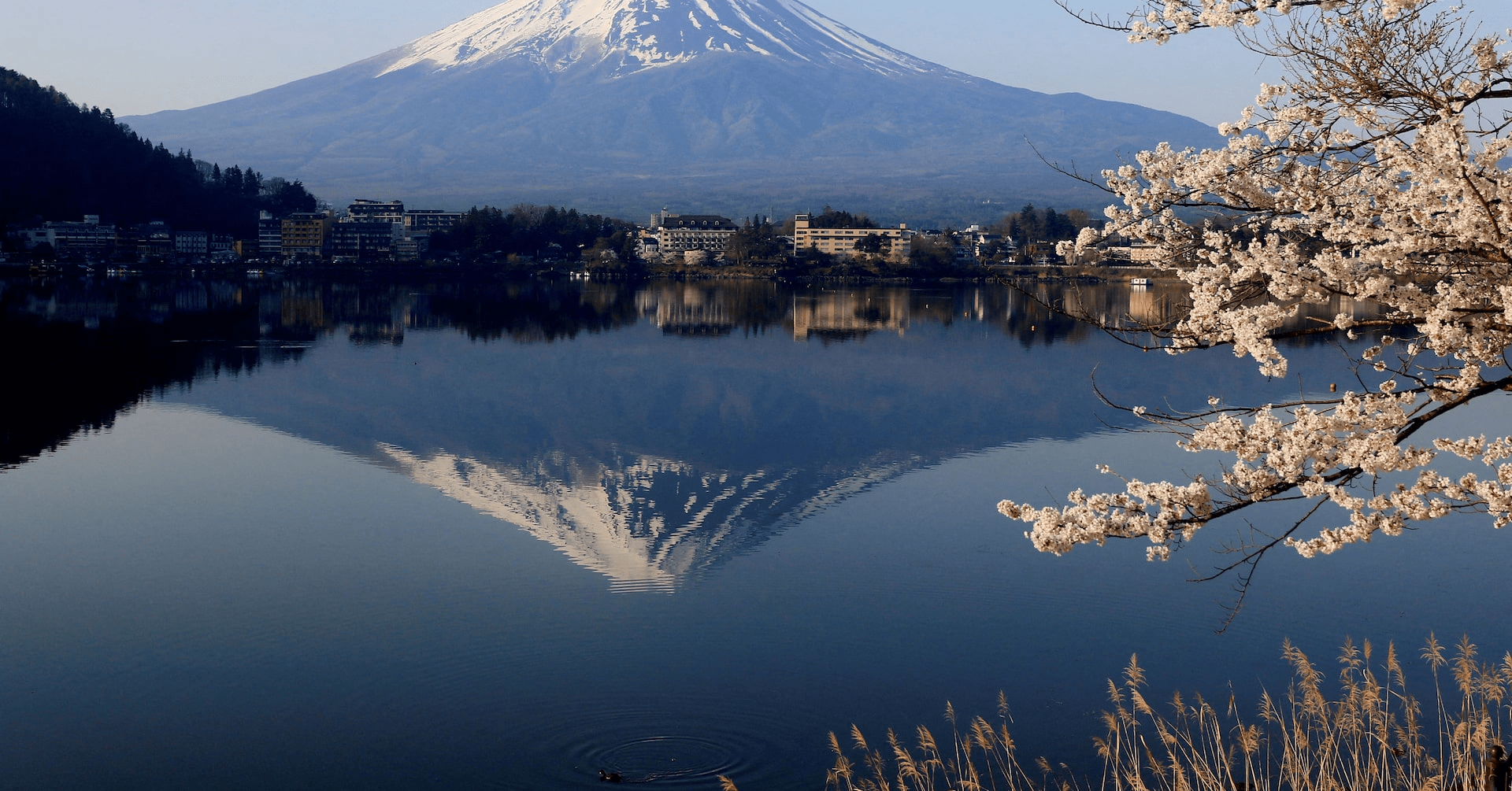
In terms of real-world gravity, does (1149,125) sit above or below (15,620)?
above

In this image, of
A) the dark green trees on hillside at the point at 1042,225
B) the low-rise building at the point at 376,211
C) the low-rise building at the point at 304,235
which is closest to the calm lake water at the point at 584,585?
the dark green trees on hillside at the point at 1042,225

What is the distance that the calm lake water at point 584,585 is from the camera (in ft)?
21.2

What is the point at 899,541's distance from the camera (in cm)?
1041

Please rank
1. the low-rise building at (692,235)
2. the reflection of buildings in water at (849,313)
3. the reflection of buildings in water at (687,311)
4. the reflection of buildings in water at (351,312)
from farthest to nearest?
the low-rise building at (692,235) → the reflection of buildings in water at (687,311) → the reflection of buildings in water at (849,313) → the reflection of buildings in water at (351,312)

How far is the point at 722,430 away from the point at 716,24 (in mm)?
151742

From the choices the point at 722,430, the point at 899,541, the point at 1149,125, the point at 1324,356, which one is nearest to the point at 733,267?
the point at 1324,356

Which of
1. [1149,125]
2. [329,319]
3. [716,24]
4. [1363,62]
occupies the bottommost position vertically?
[329,319]

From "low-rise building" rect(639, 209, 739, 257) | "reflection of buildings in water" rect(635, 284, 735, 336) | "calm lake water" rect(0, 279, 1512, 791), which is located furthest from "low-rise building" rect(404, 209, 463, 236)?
"calm lake water" rect(0, 279, 1512, 791)

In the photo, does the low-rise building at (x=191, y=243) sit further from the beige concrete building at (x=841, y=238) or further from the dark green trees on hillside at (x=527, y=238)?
the beige concrete building at (x=841, y=238)

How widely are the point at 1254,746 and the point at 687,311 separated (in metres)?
35.3

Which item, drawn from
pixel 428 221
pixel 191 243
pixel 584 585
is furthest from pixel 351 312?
pixel 428 221

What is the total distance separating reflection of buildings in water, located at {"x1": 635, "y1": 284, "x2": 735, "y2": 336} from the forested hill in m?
36.8

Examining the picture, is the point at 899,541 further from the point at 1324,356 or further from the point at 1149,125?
the point at 1149,125

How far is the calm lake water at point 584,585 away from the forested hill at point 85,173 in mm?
58554
